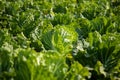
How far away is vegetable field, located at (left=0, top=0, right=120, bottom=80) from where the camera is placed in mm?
3605

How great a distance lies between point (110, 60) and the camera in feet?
15.1

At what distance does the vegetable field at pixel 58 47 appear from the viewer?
3.61 meters

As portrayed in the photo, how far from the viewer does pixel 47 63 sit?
370 cm

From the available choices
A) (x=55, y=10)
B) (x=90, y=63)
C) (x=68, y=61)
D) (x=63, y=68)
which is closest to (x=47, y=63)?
(x=63, y=68)

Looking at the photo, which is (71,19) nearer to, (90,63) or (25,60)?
(90,63)

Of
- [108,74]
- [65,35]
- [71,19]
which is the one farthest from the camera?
[71,19]

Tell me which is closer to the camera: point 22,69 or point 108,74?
point 22,69

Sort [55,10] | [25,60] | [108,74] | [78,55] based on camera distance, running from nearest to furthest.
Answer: [25,60], [108,74], [78,55], [55,10]

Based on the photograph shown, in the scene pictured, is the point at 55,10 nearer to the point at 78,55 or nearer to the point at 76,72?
the point at 78,55

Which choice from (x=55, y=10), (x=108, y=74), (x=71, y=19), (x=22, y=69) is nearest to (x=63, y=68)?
(x=22, y=69)

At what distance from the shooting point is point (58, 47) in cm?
478

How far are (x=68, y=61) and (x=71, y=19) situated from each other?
6.38ft

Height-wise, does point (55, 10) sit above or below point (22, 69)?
below

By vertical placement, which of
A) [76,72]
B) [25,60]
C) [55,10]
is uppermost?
[25,60]
